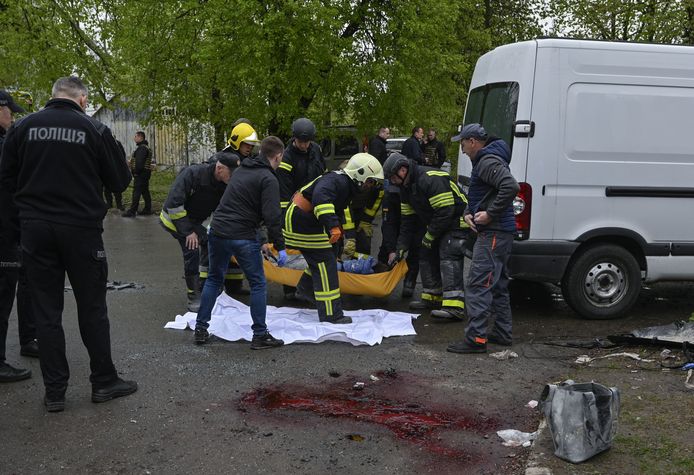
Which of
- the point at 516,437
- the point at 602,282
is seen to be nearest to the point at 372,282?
the point at 602,282

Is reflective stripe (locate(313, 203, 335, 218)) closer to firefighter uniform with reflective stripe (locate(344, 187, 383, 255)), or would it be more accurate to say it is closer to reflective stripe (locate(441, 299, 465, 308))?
reflective stripe (locate(441, 299, 465, 308))

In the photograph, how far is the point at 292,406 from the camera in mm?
5043

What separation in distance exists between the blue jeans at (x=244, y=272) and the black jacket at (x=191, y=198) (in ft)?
3.89

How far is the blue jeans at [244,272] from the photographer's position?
628cm

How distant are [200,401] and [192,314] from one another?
2.26m

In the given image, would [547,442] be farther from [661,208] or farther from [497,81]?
[497,81]

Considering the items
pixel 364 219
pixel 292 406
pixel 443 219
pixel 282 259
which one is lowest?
pixel 292 406

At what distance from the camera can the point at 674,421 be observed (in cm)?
458

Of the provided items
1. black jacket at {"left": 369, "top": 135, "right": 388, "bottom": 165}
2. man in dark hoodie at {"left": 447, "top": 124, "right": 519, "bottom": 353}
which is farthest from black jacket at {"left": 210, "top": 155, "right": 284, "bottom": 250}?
black jacket at {"left": 369, "top": 135, "right": 388, "bottom": 165}

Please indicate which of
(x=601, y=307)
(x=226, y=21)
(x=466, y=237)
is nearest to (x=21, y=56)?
(x=226, y=21)

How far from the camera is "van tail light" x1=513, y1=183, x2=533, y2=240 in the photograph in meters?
6.70

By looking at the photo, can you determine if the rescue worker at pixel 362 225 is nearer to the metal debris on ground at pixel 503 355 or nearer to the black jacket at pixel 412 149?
the metal debris on ground at pixel 503 355

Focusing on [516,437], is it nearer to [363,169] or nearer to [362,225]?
[363,169]

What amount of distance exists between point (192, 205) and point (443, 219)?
8.25ft
